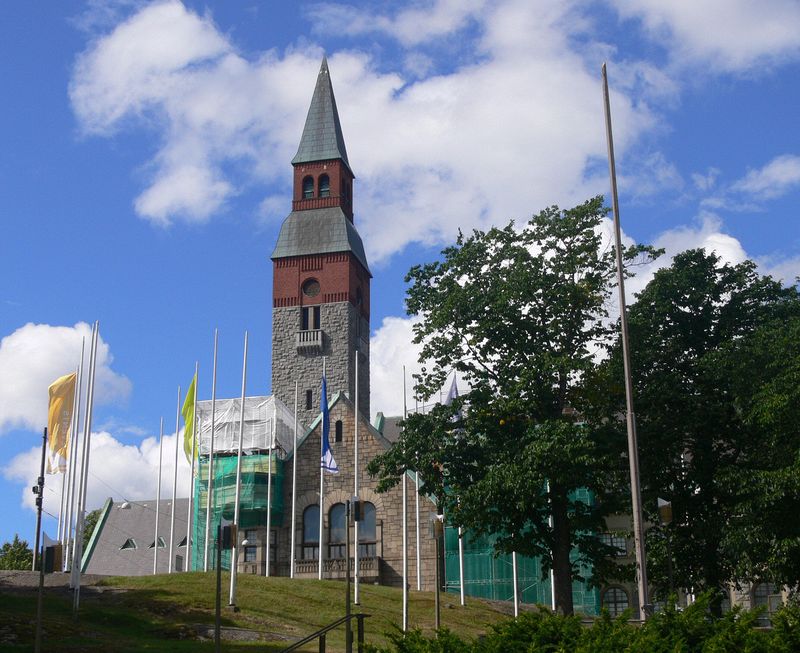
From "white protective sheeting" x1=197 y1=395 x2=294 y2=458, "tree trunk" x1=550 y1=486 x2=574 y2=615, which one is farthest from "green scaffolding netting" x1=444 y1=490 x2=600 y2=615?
"tree trunk" x1=550 y1=486 x2=574 y2=615

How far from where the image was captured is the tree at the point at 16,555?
85875 mm

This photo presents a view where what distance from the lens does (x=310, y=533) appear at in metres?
60.6

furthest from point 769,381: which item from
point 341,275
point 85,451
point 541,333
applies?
point 341,275

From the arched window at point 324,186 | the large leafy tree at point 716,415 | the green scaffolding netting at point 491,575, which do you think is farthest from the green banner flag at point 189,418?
the arched window at point 324,186

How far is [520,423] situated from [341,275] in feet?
145

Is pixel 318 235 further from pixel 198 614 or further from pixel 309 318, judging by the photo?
pixel 198 614

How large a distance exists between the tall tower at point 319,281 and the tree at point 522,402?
35344mm

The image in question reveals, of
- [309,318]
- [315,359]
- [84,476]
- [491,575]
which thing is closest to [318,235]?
[309,318]

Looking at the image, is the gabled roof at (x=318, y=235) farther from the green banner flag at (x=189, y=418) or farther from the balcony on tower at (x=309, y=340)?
the green banner flag at (x=189, y=418)

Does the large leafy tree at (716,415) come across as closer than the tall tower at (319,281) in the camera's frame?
Yes

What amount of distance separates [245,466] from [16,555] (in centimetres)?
3763

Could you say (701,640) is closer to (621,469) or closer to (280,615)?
(621,469)

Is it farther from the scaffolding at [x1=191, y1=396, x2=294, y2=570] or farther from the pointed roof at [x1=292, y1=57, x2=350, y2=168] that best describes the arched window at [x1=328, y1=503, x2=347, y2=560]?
the pointed roof at [x1=292, y1=57, x2=350, y2=168]

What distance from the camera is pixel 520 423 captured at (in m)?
36.9
